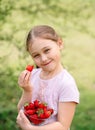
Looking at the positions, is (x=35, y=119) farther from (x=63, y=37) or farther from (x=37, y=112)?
(x=63, y=37)

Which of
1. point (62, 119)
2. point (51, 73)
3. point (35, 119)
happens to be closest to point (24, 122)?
point (35, 119)

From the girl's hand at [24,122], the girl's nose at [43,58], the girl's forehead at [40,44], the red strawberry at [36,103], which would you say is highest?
the girl's forehead at [40,44]

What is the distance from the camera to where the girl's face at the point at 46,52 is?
7.91 feet

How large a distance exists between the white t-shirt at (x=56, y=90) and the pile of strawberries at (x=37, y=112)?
0.04 m

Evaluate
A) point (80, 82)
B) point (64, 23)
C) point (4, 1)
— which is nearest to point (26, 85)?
point (4, 1)

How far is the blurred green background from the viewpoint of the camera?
445cm

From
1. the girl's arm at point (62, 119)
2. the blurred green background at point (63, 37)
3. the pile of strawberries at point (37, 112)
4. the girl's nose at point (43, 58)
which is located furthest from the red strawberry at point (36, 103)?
the blurred green background at point (63, 37)

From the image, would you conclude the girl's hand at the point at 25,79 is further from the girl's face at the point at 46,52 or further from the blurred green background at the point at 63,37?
the blurred green background at the point at 63,37

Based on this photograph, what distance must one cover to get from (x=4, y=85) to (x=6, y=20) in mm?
694

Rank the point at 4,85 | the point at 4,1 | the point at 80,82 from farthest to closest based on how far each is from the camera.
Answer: the point at 80,82 → the point at 4,85 → the point at 4,1

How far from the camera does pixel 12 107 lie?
4832 millimetres

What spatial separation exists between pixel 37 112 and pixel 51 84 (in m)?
0.18

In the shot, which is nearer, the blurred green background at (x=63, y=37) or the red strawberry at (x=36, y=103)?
the red strawberry at (x=36, y=103)

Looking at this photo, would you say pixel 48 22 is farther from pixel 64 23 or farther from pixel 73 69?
pixel 73 69
